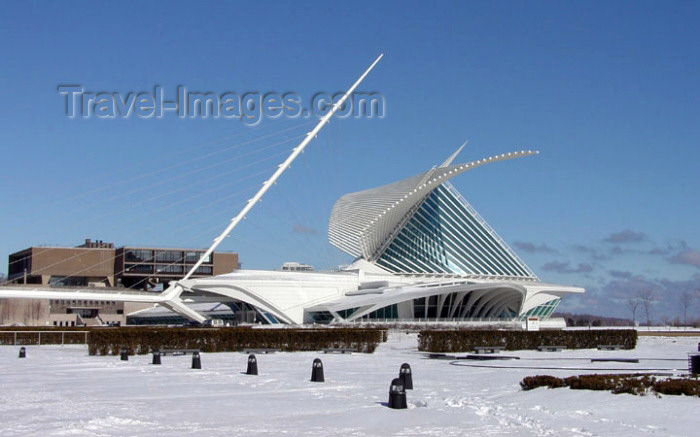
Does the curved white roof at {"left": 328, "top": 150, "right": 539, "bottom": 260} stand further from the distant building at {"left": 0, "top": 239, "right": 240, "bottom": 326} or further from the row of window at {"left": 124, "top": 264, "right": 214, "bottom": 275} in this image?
the row of window at {"left": 124, "top": 264, "right": 214, "bottom": 275}

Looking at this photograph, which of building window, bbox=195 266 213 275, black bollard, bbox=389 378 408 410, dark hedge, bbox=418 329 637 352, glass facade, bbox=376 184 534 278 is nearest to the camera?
black bollard, bbox=389 378 408 410

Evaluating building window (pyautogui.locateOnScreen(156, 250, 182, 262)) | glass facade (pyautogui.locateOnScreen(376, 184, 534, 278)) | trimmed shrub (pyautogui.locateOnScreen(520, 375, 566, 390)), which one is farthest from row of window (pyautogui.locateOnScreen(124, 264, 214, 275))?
trimmed shrub (pyautogui.locateOnScreen(520, 375, 566, 390))

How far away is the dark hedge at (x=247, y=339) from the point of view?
107ft

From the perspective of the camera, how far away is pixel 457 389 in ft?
59.6

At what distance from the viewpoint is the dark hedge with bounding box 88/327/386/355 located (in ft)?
107

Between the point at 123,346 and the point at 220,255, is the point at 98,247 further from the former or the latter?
the point at 123,346

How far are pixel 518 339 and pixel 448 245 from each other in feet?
148

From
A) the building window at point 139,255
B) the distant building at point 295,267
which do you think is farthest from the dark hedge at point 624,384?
the building window at point 139,255

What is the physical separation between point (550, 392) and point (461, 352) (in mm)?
18780

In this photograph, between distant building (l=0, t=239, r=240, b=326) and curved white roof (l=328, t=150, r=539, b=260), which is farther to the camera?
distant building (l=0, t=239, r=240, b=326)

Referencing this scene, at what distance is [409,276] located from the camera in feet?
257

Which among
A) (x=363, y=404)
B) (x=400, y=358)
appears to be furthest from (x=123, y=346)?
(x=363, y=404)

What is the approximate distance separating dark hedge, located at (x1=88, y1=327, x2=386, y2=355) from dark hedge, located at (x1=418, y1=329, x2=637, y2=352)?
9.00 ft

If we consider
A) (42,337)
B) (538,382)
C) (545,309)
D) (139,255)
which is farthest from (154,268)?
(538,382)
